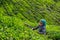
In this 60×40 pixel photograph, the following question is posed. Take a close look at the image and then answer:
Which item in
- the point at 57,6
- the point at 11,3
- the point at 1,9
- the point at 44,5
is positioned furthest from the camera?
the point at 57,6

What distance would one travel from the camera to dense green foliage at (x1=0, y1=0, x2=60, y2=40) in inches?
378

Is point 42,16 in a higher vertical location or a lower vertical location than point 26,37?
lower

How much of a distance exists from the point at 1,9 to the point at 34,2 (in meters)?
4.06

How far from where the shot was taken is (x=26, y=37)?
9.63 meters

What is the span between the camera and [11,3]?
1404cm

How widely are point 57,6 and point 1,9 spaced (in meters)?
7.07

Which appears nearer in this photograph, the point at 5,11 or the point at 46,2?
the point at 5,11

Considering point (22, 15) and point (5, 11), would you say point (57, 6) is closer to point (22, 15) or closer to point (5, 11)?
point (22, 15)

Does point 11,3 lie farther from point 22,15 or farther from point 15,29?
point 15,29

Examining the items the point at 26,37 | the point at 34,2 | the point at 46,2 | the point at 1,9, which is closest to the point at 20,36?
the point at 26,37

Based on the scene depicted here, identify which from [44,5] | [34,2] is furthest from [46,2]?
[34,2]

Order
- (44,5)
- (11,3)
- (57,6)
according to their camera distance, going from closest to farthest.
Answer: (11,3) → (44,5) → (57,6)

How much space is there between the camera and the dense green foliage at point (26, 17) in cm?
960

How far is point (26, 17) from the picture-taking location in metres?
14.7
